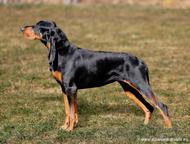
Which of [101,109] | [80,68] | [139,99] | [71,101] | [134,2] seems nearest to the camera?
[71,101]

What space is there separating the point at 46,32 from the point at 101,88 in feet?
13.6

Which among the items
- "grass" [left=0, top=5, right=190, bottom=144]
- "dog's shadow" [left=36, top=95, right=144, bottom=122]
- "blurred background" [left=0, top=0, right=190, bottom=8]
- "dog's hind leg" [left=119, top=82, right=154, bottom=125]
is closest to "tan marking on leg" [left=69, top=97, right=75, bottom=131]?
"grass" [left=0, top=5, right=190, bottom=144]

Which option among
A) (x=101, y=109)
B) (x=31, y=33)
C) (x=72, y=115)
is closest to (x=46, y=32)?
(x=31, y=33)

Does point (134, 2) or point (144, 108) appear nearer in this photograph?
point (144, 108)

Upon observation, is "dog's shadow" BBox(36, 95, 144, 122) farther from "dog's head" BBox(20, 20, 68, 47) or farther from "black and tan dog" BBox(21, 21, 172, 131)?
"dog's head" BBox(20, 20, 68, 47)

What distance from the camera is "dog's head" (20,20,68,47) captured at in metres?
9.98

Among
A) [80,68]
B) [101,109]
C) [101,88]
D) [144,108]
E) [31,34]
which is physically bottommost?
[101,88]

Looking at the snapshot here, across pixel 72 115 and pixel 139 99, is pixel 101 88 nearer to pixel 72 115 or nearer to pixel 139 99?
pixel 139 99

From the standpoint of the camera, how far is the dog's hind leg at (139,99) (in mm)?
10578

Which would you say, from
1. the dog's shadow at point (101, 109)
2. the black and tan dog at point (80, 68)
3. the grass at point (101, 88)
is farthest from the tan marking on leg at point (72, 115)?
the dog's shadow at point (101, 109)

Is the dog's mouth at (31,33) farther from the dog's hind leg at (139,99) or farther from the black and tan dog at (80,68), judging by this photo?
the dog's hind leg at (139,99)

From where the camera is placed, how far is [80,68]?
10.2 metres

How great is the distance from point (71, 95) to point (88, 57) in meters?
0.76

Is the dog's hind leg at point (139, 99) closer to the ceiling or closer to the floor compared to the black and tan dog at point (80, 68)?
closer to the floor
